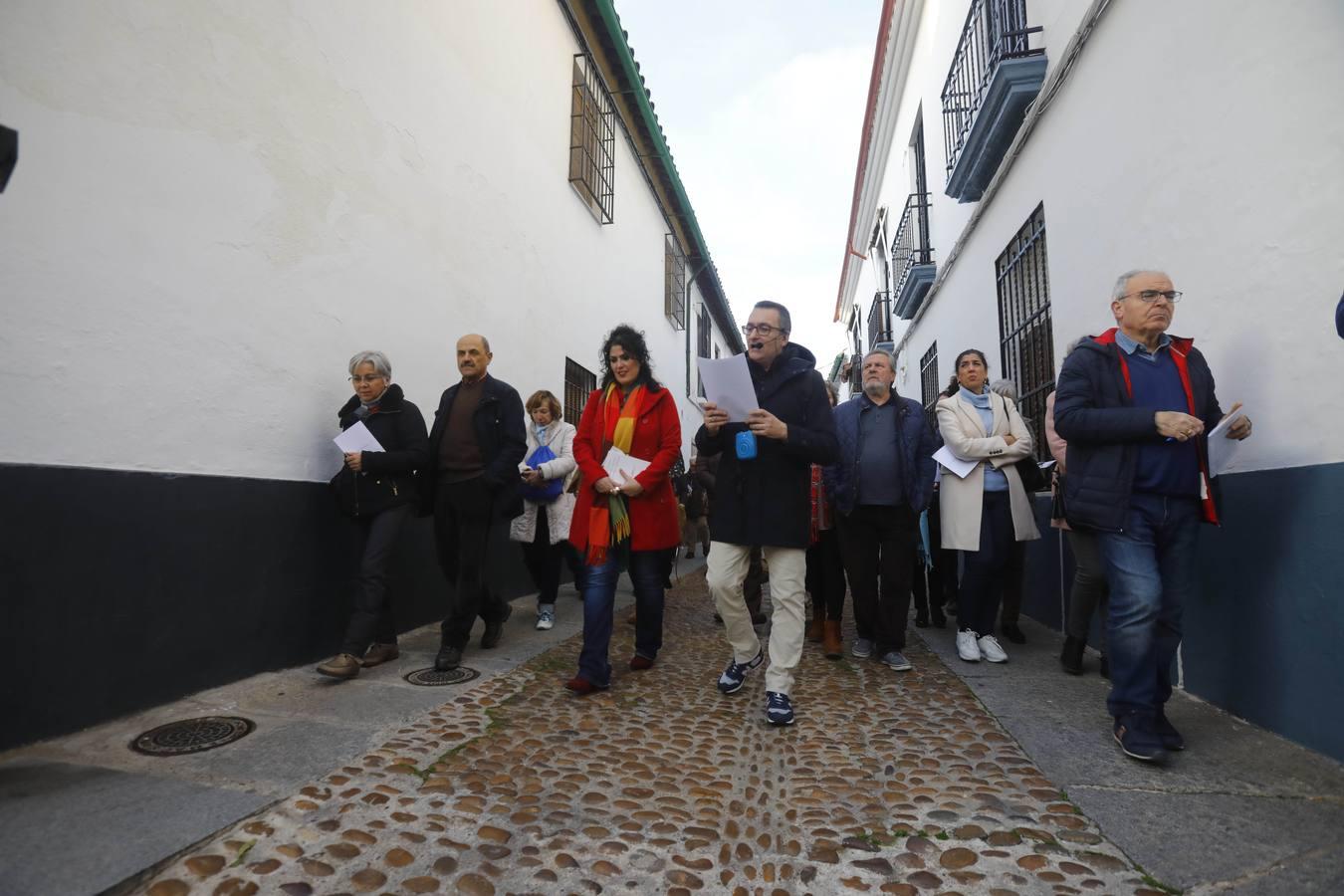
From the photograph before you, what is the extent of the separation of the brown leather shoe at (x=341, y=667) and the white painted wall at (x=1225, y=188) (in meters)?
3.93

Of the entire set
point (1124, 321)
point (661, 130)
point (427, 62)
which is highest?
point (661, 130)

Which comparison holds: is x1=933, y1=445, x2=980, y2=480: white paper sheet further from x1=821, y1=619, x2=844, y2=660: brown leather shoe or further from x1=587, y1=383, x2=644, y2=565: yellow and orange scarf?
x1=587, y1=383, x2=644, y2=565: yellow and orange scarf

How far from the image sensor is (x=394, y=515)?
152 inches

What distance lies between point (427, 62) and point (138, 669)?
4.17 meters

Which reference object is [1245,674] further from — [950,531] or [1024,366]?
[1024,366]

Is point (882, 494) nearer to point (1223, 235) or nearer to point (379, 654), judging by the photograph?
point (1223, 235)

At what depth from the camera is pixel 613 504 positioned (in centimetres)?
360

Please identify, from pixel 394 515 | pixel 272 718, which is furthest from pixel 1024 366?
pixel 272 718

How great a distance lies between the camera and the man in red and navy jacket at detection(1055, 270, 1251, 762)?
265 cm

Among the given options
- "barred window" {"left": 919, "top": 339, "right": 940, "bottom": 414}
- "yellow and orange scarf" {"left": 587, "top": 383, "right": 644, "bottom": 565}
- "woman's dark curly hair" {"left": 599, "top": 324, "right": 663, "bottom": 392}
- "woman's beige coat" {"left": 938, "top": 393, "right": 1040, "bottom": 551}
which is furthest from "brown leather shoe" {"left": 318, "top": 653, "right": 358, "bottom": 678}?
"barred window" {"left": 919, "top": 339, "right": 940, "bottom": 414}

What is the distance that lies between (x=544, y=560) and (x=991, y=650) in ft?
9.68

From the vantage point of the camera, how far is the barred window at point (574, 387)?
819 cm

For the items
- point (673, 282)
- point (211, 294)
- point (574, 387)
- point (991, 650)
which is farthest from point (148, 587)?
point (673, 282)

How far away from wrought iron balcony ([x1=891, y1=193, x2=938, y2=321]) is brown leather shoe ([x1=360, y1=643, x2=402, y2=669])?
8211 mm
